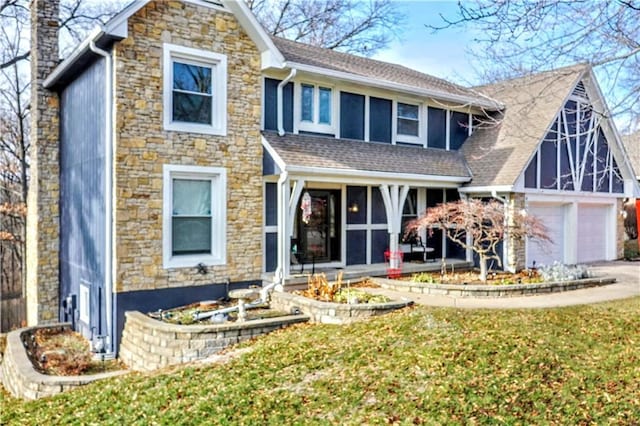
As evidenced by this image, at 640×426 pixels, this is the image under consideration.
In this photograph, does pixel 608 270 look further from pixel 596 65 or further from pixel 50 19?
pixel 50 19

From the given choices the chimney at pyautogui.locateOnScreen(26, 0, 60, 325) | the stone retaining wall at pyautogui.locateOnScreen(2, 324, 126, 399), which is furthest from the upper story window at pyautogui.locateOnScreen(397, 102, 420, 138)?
the stone retaining wall at pyautogui.locateOnScreen(2, 324, 126, 399)

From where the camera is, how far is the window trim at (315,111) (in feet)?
38.6

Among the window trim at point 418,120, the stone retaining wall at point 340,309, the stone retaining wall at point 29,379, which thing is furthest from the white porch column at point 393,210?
the stone retaining wall at point 29,379

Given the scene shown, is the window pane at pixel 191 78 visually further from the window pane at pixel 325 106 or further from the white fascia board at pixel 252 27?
the window pane at pixel 325 106

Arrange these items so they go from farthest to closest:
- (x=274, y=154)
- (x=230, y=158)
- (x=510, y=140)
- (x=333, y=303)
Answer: (x=510, y=140) → (x=274, y=154) → (x=230, y=158) → (x=333, y=303)

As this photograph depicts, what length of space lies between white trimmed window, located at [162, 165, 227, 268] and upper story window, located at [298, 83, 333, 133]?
289 cm

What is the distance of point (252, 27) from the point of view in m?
10.3

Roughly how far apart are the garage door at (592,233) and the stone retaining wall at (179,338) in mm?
12017

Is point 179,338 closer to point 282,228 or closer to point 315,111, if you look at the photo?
point 282,228

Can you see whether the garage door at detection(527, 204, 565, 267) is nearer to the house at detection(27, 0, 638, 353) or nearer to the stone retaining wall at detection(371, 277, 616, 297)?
the house at detection(27, 0, 638, 353)

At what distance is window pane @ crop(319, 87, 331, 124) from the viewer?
12203 mm

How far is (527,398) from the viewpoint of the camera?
17.4 ft

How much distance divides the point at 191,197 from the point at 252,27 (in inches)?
151

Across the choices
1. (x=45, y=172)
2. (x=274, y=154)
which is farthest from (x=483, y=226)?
(x=45, y=172)
